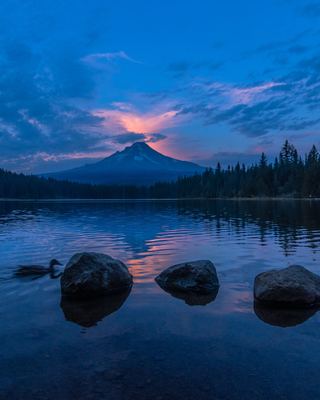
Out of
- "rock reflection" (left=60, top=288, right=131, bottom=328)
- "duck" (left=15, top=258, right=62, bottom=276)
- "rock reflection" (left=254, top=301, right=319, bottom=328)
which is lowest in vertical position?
"rock reflection" (left=254, top=301, right=319, bottom=328)

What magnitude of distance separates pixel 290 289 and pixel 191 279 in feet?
13.4

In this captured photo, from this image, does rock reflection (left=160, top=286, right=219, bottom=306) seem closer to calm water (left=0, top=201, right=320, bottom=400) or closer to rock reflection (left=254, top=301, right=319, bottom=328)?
calm water (left=0, top=201, right=320, bottom=400)

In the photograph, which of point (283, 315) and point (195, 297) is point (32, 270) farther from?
point (283, 315)

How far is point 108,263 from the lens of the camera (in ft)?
49.4

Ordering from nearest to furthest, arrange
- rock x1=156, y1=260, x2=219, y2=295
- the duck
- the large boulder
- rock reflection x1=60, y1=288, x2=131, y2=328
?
rock reflection x1=60, y1=288, x2=131, y2=328, the large boulder, rock x1=156, y1=260, x2=219, y2=295, the duck

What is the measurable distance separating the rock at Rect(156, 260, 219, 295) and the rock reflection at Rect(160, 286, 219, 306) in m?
0.24

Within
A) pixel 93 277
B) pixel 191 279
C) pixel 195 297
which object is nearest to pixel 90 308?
pixel 93 277

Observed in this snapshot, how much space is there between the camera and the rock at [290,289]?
1240 cm

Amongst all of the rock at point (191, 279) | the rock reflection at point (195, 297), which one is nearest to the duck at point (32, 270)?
the rock at point (191, 279)

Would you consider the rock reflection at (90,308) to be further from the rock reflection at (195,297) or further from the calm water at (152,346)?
the rock reflection at (195,297)

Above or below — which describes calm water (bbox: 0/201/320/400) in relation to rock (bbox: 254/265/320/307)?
below

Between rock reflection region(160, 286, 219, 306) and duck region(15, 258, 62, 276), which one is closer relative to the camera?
rock reflection region(160, 286, 219, 306)

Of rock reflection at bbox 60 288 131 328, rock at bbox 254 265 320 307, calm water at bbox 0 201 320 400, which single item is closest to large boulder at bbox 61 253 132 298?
rock reflection at bbox 60 288 131 328

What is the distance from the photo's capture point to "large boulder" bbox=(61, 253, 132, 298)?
13805 millimetres
